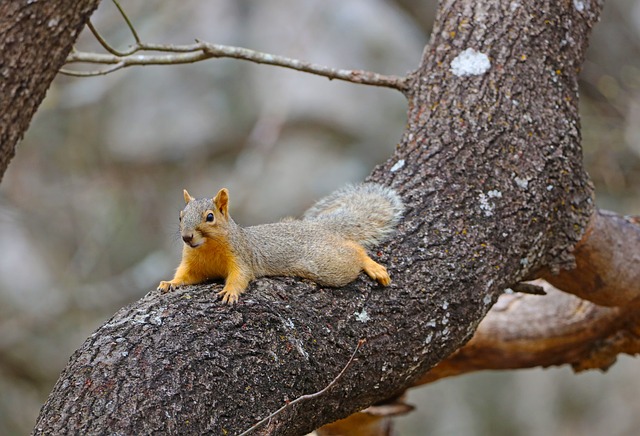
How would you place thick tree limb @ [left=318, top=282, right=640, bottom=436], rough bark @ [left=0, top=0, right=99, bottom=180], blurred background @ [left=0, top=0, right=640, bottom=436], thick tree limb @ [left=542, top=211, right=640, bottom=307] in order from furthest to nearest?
blurred background @ [left=0, top=0, right=640, bottom=436]
thick tree limb @ [left=318, top=282, right=640, bottom=436]
thick tree limb @ [left=542, top=211, right=640, bottom=307]
rough bark @ [left=0, top=0, right=99, bottom=180]

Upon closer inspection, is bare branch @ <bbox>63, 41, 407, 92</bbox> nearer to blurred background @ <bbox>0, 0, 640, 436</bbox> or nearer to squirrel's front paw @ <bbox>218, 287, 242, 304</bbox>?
squirrel's front paw @ <bbox>218, 287, 242, 304</bbox>

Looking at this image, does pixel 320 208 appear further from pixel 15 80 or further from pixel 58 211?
pixel 58 211

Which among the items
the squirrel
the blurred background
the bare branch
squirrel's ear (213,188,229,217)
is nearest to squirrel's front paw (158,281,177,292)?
the squirrel

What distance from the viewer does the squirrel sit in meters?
3.19

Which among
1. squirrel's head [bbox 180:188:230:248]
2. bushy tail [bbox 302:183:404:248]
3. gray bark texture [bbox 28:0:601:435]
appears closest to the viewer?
gray bark texture [bbox 28:0:601:435]

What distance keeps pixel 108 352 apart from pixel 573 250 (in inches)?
100

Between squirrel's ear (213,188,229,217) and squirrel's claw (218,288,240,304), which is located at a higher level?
squirrel's ear (213,188,229,217)

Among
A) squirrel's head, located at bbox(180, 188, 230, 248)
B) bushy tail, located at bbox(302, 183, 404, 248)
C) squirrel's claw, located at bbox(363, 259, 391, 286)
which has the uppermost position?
bushy tail, located at bbox(302, 183, 404, 248)

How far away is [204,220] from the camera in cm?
322

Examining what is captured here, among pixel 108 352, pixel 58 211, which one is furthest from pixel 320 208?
pixel 58 211

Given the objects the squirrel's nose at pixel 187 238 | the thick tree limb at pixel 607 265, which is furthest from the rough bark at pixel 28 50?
the thick tree limb at pixel 607 265

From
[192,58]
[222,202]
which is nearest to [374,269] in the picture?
[222,202]

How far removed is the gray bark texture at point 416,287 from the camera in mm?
2463

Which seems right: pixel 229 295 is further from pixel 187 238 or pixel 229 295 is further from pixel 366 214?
pixel 366 214
